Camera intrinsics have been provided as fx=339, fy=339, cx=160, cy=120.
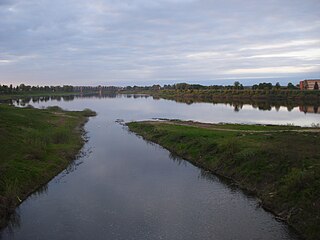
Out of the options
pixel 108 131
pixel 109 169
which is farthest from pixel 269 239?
pixel 108 131

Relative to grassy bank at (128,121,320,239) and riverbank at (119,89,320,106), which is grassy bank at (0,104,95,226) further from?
riverbank at (119,89,320,106)

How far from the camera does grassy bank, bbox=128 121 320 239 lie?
64.5 ft

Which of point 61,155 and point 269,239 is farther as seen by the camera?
point 61,155

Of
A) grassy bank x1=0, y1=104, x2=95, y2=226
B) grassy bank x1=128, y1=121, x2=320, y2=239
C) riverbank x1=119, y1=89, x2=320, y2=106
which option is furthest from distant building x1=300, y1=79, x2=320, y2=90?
grassy bank x1=0, y1=104, x2=95, y2=226

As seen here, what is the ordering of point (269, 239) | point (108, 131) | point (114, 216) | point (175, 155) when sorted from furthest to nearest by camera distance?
point (108, 131)
point (175, 155)
point (114, 216)
point (269, 239)

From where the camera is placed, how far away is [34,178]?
27.1m

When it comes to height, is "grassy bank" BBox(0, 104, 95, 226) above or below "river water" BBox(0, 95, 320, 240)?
above

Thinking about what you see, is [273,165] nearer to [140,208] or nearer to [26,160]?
[140,208]

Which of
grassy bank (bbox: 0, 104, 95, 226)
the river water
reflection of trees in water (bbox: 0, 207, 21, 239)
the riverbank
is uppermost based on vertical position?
the riverbank

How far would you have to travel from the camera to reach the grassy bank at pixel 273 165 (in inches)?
774

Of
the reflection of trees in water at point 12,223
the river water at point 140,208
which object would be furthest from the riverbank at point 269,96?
the reflection of trees in water at point 12,223

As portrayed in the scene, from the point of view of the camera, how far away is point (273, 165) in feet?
85.1

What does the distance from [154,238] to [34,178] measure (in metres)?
13.4

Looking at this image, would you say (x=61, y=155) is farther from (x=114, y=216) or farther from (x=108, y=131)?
(x=108, y=131)
